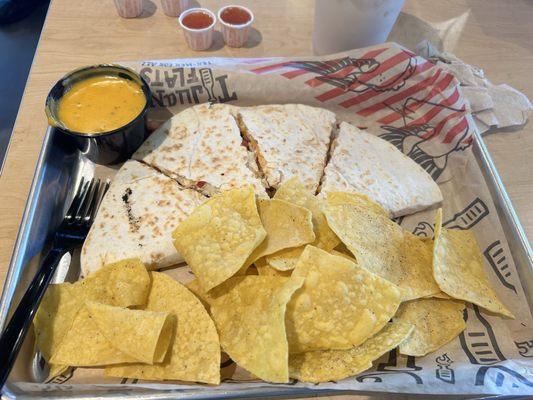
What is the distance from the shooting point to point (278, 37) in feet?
7.82

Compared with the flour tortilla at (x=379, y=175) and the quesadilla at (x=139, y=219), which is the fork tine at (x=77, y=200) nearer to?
the quesadilla at (x=139, y=219)

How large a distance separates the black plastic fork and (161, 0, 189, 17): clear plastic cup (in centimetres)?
124

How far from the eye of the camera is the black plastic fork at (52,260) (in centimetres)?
117

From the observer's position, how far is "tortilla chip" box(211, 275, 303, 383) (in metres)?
1.12

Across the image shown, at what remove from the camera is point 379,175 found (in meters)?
1.75

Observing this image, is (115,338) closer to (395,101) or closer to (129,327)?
(129,327)

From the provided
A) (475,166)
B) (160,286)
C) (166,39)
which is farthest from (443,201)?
(166,39)

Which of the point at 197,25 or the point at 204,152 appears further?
the point at 197,25

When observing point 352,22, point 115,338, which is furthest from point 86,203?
point 352,22

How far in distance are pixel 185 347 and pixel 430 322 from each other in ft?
2.67

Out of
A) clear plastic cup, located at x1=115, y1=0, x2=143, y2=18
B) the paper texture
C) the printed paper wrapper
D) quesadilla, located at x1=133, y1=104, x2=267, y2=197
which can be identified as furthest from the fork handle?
the paper texture

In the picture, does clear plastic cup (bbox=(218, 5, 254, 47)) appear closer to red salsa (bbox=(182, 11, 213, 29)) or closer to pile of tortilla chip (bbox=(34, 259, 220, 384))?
red salsa (bbox=(182, 11, 213, 29))

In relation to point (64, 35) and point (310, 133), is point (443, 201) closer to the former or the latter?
point (310, 133)

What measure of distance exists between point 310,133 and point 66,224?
1.08 meters
